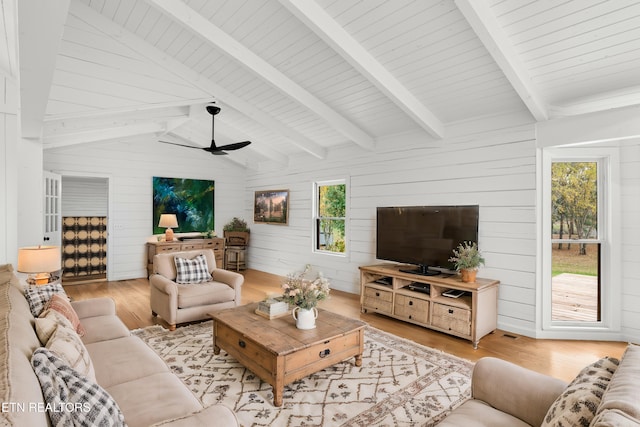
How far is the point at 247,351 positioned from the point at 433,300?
215 centimetres

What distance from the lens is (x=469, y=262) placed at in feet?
12.1

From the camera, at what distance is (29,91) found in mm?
2611

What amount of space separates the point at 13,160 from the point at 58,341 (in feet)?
8.61

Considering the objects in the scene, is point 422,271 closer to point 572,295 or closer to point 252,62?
point 572,295

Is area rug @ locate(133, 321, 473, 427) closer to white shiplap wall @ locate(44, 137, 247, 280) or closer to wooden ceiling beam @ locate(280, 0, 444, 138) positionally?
wooden ceiling beam @ locate(280, 0, 444, 138)

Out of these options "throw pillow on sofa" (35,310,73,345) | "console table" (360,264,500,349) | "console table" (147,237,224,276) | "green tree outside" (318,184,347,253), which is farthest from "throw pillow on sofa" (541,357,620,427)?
"console table" (147,237,224,276)

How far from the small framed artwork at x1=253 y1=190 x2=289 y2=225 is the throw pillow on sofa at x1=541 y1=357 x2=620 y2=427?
6004 millimetres

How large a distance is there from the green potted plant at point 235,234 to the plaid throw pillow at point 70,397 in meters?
6.68

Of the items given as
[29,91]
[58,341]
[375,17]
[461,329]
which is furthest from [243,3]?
[461,329]

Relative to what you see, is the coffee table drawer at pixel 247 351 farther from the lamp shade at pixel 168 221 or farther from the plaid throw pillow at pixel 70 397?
the lamp shade at pixel 168 221

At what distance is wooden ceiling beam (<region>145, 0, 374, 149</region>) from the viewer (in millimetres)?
3162

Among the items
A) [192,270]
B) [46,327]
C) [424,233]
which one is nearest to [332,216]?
[424,233]

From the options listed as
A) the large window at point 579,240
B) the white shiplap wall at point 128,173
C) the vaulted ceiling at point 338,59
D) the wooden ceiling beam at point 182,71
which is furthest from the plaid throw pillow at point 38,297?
the large window at point 579,240

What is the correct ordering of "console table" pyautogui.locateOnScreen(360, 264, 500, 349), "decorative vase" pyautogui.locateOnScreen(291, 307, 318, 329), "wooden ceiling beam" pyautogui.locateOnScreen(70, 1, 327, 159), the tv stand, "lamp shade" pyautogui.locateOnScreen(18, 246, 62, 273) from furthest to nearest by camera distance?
the tv stand
"wooden ceiling beam" pyautogui.locateOnScreen(70, 1, 327, 159)
"console table" pyautogui.locateOnScreen(360, 264, 500, 349)
"lamp shade" pyautogui.locateOnScreen(18, 246, 62, 273)
"decorative vase" pyautogui.locateOnScreen(291, 307, 318, 329)
